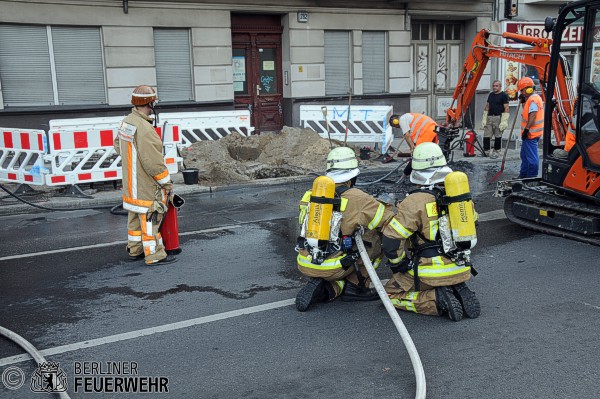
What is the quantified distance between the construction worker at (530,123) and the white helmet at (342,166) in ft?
22.7

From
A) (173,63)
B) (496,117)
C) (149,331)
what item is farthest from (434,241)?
(173,63)

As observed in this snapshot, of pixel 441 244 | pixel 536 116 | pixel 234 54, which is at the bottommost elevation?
pixel 441 244

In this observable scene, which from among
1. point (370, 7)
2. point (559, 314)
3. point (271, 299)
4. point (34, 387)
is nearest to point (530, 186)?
point (559, 314)

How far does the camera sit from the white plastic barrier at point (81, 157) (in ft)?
36.4

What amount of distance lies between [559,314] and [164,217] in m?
4.32

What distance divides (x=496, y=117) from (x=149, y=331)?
1263cm

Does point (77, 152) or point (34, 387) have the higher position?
point (77, 152)

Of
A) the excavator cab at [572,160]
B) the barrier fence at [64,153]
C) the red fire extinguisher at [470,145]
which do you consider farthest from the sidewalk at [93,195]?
the excavator cab at [572,160]

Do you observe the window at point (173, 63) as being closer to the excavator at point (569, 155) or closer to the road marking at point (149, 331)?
the excavator at point (569, 155)

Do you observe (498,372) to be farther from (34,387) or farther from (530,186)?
(530,186)

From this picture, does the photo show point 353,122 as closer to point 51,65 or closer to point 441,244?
point 51,65

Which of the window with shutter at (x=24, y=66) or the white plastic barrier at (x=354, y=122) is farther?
the white plastic barrier at (x=354, y=122)

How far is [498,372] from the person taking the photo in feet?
14.1

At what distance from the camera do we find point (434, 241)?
5.16 m
